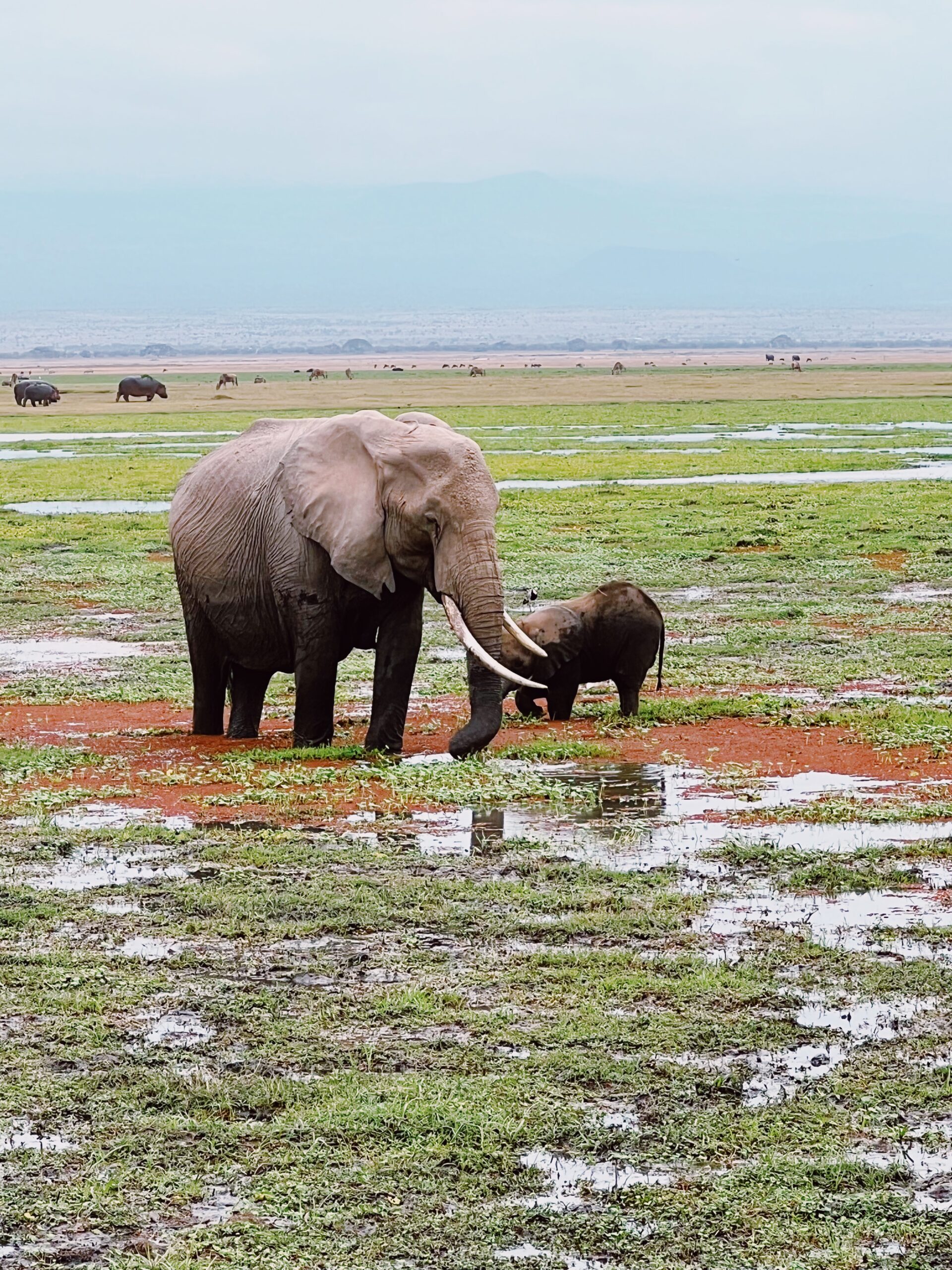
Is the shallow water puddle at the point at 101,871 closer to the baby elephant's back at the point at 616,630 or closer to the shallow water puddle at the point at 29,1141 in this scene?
the shallow water puddle at the point at 29,1141

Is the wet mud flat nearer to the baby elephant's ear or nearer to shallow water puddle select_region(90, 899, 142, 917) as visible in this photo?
shallow water puddle select_region(90, 899, 142, 917)

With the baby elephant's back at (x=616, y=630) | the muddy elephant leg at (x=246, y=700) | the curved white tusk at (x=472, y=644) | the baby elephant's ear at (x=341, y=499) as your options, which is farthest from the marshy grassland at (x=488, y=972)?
the baby elephant's ear at (x=341, y=499)

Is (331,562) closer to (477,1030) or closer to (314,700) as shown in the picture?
(314,700)

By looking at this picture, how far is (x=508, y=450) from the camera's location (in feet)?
152

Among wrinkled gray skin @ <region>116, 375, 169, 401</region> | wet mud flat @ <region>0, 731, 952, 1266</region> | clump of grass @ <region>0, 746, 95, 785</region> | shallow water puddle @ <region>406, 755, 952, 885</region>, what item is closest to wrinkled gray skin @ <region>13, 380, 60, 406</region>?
wrinkled gray skin @ <region>116, 375, 169, 401</region>

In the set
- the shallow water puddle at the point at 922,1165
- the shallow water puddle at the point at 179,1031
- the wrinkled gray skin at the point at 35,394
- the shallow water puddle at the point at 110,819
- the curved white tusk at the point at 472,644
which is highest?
the wrinkled gray skin at the point at 35,394

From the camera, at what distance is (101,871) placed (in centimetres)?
1003

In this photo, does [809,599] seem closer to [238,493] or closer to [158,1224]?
[238,493]

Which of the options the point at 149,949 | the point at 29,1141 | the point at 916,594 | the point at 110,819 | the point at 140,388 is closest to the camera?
the point at 29,1141

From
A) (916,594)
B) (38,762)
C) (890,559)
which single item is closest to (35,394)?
(890,559)

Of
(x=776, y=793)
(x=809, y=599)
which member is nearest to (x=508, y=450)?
(x=809, y=599)

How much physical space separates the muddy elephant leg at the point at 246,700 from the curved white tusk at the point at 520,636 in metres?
1.88

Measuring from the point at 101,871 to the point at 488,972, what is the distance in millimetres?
2691

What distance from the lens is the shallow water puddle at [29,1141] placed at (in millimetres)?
6355
